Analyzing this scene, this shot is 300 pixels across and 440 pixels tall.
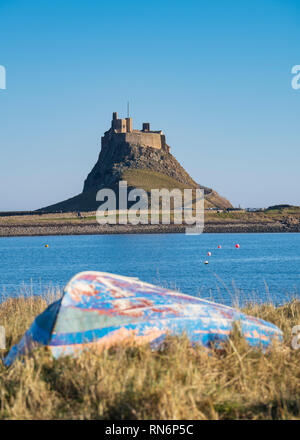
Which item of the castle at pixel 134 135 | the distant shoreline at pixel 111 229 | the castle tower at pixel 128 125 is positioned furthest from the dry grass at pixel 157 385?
the castle tower at pixel 128 125

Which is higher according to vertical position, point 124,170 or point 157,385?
point 124,170

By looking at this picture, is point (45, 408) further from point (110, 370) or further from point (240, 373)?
point (240, 373)

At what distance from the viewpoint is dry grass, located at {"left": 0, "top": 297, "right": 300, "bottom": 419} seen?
4.98 meters

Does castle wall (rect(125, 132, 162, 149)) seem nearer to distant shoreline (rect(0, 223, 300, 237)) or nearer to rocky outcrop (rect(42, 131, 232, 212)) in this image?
rocky outcrop (rect(42, 131, 232, 212))

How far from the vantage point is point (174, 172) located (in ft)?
596

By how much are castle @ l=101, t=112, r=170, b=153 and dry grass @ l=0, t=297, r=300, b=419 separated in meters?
179

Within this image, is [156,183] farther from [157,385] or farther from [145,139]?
[157,385]

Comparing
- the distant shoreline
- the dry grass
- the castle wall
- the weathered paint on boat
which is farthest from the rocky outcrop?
the dry grass

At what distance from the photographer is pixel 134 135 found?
184m

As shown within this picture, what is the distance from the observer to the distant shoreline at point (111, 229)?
108812 millimetres

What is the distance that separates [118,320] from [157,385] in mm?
1217

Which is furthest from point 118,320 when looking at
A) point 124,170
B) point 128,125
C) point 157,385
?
point 128,125

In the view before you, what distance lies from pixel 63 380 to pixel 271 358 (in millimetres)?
2312

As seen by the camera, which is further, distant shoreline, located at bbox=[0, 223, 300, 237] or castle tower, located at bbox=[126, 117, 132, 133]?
castle tower, located at bbox=[126, 117, 132, 133]
